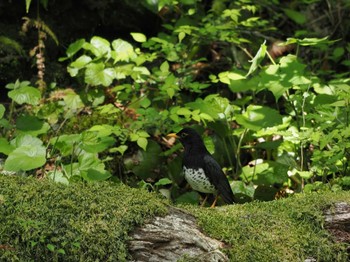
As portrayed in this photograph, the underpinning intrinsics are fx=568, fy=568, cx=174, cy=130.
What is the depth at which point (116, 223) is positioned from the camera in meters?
2.81

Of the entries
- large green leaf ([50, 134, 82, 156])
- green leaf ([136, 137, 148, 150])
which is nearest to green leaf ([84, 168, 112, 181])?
large green leaf ([50, 134, 82, 156])

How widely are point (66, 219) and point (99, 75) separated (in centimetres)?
276

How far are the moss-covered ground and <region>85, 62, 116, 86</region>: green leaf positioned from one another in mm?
2288

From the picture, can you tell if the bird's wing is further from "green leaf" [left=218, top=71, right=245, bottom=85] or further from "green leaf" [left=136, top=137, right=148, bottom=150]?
"green leaf" [left=218, top=71, right=245, bottom=85]

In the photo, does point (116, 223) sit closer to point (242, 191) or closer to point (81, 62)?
point (242, 191)

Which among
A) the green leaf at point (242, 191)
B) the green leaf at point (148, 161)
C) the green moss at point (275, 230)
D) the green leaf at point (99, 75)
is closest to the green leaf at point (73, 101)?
the green leaf at point (99, 75)

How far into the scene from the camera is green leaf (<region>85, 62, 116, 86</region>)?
5.30 metres

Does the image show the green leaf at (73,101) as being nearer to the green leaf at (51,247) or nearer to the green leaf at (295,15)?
the green leaf at (295,15)

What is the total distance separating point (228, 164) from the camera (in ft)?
18.0

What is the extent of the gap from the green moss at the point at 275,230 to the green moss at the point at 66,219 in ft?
1.17

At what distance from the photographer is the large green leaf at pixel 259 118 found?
4547mm

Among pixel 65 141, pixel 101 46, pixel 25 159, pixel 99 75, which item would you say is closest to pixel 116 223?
pixel 25 159

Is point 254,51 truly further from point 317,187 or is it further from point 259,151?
point 317,187

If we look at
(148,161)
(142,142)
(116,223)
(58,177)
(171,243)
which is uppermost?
(116,223)
